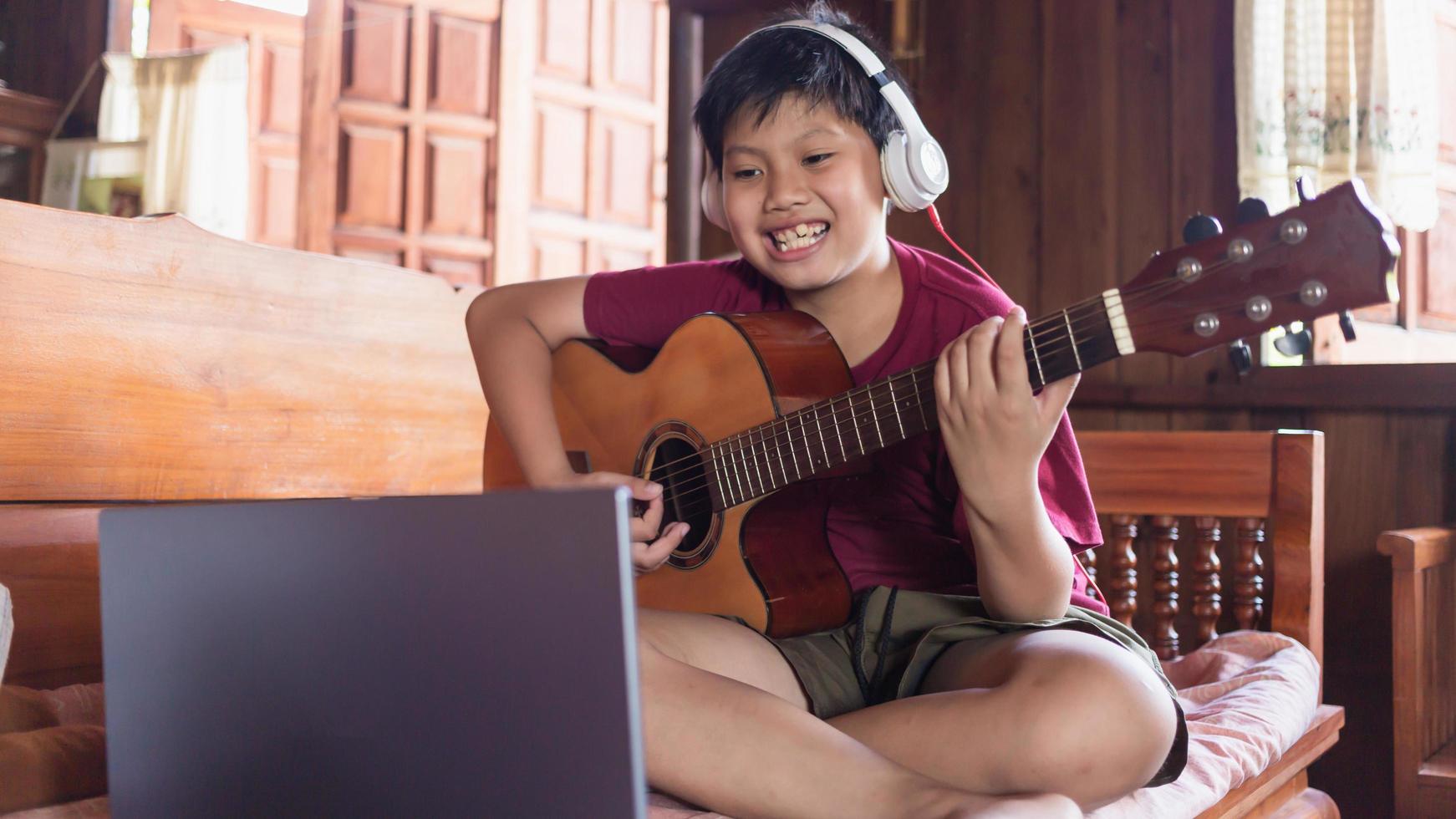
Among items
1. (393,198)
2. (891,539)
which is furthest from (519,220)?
(891,539)

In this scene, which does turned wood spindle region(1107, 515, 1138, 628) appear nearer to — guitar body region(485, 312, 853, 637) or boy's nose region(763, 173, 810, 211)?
guitar body region(485, 312, 853, 637)

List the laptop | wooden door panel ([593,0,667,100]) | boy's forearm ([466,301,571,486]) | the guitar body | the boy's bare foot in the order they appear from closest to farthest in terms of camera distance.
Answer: the laptop
the boy's bare foot
the guitar body
boy's forearm ([466,301,571,486])
wooden door panel ([593,0,667,100])

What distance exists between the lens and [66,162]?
291 centimetres

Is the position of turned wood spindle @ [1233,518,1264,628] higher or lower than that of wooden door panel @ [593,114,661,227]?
lower

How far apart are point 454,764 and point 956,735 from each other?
1.45ft

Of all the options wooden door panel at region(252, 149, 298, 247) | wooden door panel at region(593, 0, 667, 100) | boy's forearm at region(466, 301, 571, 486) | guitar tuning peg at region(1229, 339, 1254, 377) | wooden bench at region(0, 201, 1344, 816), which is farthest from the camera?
wooden door panel at region(593, 0, 667, 100)

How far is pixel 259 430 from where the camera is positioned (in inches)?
55.9

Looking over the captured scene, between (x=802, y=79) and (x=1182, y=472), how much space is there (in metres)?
0.87

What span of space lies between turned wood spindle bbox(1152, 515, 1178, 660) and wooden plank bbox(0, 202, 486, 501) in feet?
3.31

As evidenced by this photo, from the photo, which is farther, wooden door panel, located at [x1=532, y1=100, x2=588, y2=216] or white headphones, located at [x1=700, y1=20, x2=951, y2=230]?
wooden door panel, located at [x1=532, y1=100, x2=588, y2=216]

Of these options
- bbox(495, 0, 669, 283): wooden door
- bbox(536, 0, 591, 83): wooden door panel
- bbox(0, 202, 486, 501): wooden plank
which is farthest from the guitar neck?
bbox(536, 0, 591, 83): wooden door panel

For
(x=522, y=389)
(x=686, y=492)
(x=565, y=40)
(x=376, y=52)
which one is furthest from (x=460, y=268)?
(x=686, y=492)

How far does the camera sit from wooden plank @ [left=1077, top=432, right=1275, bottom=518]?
1536 mm

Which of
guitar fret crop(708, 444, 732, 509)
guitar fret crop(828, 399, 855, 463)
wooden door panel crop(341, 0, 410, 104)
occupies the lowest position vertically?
guitar fret crop(708, 444, 732, 509)
